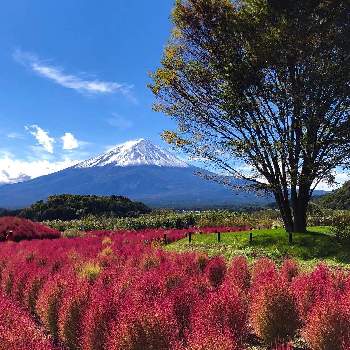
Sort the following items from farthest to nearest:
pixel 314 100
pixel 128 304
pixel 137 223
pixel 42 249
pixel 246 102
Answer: pixel 137 223 → pixel 246 102 → pixel 314 100 → pixel 42 249 → pixel 128 304

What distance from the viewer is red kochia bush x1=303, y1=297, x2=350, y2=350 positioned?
763cm

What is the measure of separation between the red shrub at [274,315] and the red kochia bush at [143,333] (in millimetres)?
2206

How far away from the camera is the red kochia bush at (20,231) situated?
33.0m

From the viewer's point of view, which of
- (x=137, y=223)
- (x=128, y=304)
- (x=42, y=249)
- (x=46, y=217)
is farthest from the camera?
(x=46, y=217)

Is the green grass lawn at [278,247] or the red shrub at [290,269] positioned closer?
the red shrub at [290,269]

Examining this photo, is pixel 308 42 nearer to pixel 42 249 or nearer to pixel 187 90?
pixel 187 90

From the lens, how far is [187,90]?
27.0 m

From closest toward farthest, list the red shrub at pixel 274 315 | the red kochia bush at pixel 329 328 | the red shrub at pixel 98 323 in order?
the red kochia bush at pixel 329 328 < the red shrub at pixel 98 323 < the red shrub at pixel 274 315

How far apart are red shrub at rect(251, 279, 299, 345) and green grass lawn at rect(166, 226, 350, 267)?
416 inches

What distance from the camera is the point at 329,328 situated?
25.3 ft

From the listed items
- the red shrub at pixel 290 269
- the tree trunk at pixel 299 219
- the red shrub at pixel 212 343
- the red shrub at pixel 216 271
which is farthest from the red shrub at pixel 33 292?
the tree trunk at pixel 299 219

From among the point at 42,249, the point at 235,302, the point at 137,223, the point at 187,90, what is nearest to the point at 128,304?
the point at 235,302

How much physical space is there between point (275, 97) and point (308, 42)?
2.93 m

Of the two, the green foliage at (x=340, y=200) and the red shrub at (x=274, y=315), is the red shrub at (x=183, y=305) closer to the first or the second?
the red shrub at (x=274, y=315)
